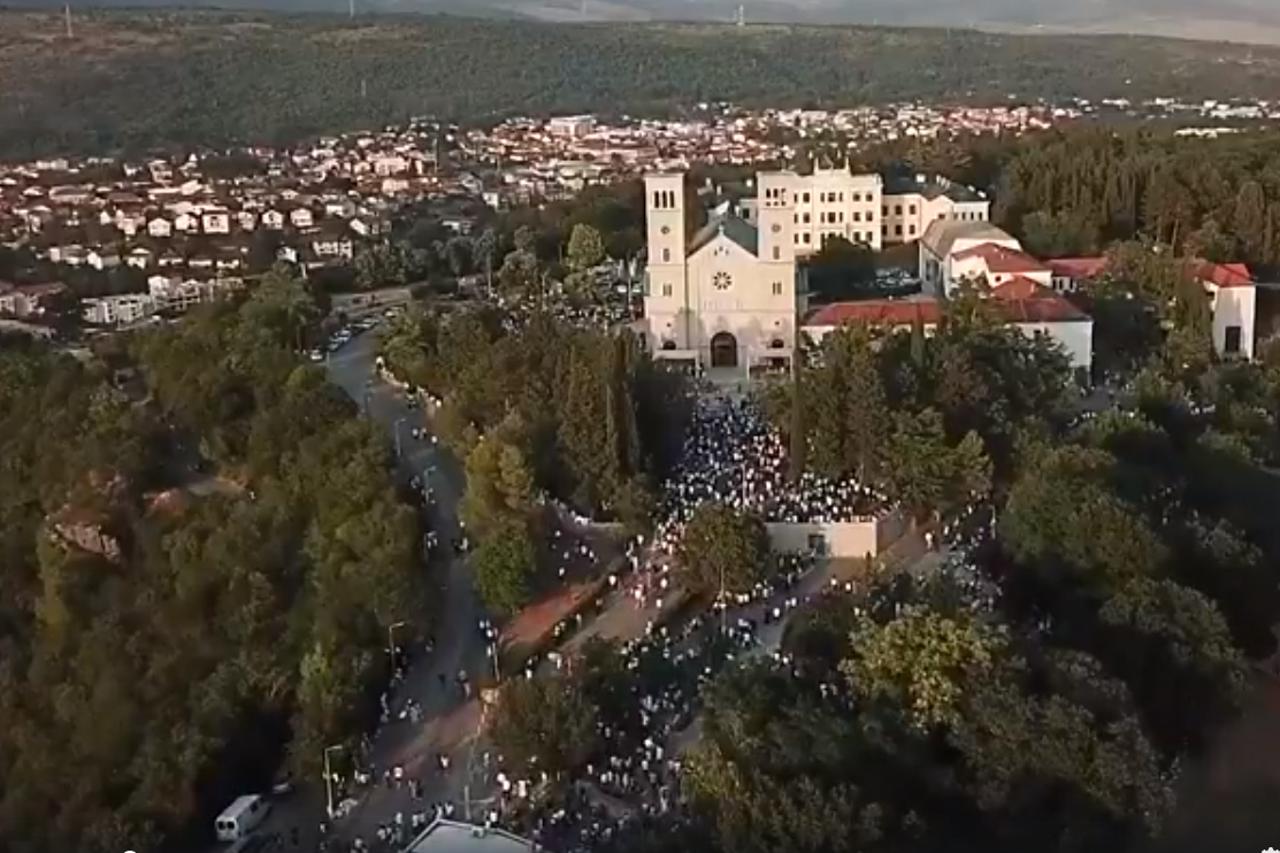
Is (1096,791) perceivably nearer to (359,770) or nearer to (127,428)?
(359,770)

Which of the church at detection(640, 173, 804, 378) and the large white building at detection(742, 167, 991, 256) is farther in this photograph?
the large white building at detection(742, 167, 991, 256)

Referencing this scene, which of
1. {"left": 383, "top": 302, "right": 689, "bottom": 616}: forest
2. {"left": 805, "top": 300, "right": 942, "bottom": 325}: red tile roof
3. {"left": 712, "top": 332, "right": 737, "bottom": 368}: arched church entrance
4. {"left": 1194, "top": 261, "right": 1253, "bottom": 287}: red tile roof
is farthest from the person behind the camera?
{"left": 1194, "top": 261, "right": 1253, "bottom": 287}: red tile roof

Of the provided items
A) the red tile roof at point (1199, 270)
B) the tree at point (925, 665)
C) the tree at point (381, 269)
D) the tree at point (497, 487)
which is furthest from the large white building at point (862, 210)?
the tree at point (925, 665)

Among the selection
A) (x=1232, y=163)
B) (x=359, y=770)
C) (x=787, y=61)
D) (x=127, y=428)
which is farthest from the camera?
(x=787, y=61)

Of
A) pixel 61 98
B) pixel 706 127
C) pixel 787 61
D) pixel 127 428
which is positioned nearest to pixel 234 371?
pixel 127 428

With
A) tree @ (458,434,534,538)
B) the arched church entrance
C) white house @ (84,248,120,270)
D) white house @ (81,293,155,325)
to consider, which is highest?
tree @ (458,434,534,538)

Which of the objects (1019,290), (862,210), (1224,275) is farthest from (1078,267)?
(862,210)

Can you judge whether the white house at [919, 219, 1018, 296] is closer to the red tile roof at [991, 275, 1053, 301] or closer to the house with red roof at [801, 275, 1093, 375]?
the red tile roof at [991, 275, 1053, 301]

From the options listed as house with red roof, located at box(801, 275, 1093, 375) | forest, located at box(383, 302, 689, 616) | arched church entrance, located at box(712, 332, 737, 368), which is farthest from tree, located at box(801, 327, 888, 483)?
arched church entrance, located at box(712, 332, 737, 368)
